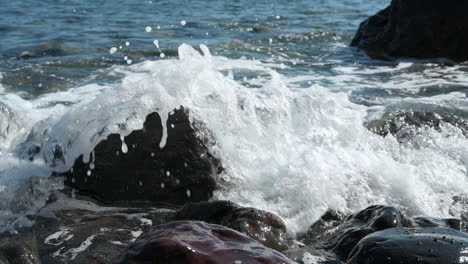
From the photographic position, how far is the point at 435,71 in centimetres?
991

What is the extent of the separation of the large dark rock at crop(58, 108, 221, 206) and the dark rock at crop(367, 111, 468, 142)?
6.45 feet

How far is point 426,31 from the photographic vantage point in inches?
432

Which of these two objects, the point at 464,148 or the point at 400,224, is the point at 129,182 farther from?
the point at 464,148

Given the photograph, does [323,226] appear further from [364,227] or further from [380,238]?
[380,238]

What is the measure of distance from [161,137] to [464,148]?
2597mm

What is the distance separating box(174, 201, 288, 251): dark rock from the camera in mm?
3785

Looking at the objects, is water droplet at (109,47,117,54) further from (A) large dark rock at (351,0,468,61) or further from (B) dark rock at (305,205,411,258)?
(B) dark rock at (305,205,411,258)

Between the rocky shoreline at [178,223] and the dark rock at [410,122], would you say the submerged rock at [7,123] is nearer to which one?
the rocky shoreline at [178,223]

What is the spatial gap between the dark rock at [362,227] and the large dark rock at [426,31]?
7.29 meters

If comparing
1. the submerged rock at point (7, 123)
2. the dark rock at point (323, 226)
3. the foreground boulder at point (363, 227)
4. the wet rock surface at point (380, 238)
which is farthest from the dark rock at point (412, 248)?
the submerged rock at point (7, 123)

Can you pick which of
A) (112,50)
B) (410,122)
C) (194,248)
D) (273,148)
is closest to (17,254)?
(194,248)

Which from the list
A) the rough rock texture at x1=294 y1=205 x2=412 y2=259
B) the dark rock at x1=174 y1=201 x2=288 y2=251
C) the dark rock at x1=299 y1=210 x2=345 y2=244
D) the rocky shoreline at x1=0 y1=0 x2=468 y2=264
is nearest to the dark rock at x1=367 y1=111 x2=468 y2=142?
the rocky shoreline at x1=0 y1=0 x2=468 y2=264

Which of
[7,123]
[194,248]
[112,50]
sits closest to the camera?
[194,248]

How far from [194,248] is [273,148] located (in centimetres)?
279
